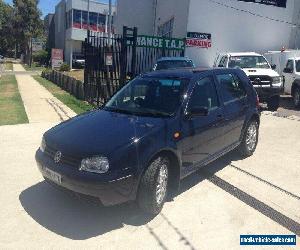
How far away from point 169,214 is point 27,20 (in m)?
72.9

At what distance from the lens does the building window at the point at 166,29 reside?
2372cm

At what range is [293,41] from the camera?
77.6ft

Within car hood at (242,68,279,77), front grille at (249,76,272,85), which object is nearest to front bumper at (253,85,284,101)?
front grille at (249,76,272,85)

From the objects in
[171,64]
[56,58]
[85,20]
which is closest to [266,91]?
[171,64]

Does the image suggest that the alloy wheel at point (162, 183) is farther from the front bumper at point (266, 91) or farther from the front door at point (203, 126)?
the front bumper at point (266, 91)

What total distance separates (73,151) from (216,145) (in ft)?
8.26

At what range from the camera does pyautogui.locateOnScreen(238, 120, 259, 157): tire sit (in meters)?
7.21

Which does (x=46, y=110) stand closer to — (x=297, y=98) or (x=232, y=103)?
(x=232, y=103)

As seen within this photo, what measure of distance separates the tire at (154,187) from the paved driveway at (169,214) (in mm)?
174

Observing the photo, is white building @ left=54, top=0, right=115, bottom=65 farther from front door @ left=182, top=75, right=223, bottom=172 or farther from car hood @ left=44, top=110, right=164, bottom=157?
car hood @ left=44, top=110, right=164, bottom=157

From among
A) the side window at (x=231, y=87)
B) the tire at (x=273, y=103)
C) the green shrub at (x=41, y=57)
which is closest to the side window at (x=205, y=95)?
the side window at (x=231, y=87)

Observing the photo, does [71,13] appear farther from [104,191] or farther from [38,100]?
[104,191]

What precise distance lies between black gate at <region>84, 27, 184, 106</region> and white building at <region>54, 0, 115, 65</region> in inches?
1501

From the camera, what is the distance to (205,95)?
5.80m
